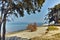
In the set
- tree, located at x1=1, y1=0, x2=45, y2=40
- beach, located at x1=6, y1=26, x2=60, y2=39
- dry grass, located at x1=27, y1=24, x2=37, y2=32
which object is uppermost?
tree, located at x1=1, y1=0, x2=45, y2=40

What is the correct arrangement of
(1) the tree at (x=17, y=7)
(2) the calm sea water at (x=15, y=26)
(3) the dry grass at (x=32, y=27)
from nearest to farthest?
1. (2) the calm sea water at (x=15, y=26)
2. (3) the dry grass at (x=32, y=27)
3. (1) the tree at (x=17, y=7)

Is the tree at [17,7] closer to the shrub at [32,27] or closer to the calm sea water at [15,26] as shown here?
the calm sea water at [15,26]

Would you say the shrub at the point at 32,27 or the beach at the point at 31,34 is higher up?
the shrub at the point at 32,27

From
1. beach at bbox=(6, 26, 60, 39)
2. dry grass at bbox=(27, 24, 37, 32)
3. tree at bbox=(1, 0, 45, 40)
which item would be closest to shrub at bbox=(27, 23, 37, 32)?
dry grass at bbox=(27, 24, 37, 32)

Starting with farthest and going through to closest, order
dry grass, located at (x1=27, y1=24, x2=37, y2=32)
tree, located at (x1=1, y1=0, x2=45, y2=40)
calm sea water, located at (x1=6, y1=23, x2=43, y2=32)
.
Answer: tree, located at (x1=1, y1=0, x2=45, y2=40) → dry grass, located at (x1=27, y1=24, x2=37, y2=32) → calm sea water, located at (x1=6, y1=23, x2=43, y2=32)

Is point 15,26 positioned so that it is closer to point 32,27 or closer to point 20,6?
point 32,27

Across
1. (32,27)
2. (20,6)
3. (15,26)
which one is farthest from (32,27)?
(20,6)

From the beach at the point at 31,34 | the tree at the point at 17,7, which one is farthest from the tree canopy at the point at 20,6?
the beach at the point at 31,34

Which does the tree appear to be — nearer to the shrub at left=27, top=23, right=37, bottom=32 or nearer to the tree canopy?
the tree canopy

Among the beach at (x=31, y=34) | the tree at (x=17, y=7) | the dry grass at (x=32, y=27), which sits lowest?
the beach at (x=31, y=34)

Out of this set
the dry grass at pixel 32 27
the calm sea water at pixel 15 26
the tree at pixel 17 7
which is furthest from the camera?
the tree at pixel 17 7

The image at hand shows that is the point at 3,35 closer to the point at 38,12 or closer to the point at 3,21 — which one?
the point at 3,21

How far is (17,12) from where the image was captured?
23.3 feet

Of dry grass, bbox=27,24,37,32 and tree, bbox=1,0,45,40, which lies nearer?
dry grass, bbox=27,24,37,32
